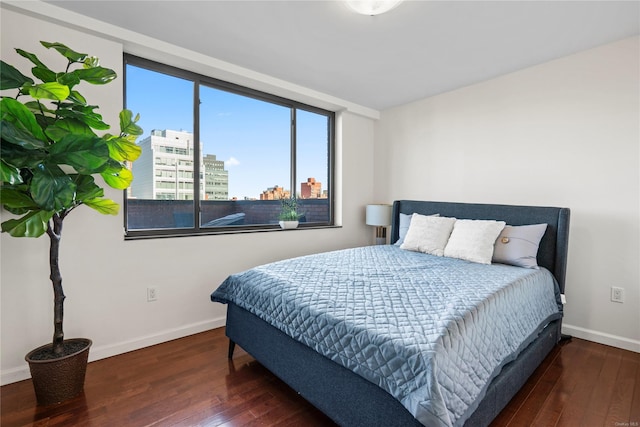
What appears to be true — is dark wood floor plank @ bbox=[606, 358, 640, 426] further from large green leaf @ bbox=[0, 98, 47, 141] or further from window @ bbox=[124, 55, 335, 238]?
large green leaf @ bbox=[0, 98, 47, 141]

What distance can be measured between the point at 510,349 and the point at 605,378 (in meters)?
1.01

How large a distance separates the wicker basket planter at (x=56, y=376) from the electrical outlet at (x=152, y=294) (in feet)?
2.22

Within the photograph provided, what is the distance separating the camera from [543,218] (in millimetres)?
2660

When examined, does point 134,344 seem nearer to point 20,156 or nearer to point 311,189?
point 20,156

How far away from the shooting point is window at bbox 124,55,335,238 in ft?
8.86

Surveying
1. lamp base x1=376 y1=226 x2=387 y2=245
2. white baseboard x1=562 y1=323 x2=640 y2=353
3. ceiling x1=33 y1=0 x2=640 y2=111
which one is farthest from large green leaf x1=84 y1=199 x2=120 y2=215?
white baseboard x1=562 y1=323 x2=640 y2=353

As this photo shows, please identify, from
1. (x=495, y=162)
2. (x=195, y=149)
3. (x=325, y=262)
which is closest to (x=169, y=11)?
(x=195, y=149)

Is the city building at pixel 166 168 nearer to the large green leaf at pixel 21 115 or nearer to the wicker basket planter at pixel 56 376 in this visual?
the large green leaf at pixel 21 115

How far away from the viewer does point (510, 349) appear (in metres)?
1.65

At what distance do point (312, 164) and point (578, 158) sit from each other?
2.68 m

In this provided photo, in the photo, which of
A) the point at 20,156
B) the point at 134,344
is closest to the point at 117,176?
the point at 20,156

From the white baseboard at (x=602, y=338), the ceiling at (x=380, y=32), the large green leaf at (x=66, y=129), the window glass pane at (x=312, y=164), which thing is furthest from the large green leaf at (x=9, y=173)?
the white baseboard at (x=602, y=338)

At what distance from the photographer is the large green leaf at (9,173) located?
148 centimetres

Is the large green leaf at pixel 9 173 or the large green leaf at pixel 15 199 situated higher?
the large green leaf at pixel 9 173
